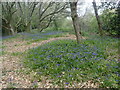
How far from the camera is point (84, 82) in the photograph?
4.34m

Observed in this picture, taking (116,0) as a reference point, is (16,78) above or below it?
below

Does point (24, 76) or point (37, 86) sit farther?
point (24, 76)

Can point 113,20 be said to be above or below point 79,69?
above

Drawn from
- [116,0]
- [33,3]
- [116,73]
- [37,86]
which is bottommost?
[37,86]

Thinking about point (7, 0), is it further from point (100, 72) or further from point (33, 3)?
point (100, 72)

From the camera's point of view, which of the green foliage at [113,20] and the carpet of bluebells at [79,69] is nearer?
the carpet of bluebells at [79,69]

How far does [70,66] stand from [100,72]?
4.46ft

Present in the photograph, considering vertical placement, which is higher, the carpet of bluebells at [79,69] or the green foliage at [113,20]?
the green foliage at [113,20]

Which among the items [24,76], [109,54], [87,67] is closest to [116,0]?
[109,54]

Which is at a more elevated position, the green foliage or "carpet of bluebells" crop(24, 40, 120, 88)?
the green foliage

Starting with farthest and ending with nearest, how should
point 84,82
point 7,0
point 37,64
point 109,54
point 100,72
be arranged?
point 7,0, point 109,54, point 37,64, point 100,72, point 84,82

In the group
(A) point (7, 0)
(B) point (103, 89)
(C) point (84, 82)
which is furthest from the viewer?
(A) point (7, 0)

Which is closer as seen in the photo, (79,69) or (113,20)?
(79,69)

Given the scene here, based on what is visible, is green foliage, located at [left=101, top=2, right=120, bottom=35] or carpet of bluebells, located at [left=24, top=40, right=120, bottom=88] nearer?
carpet of bluebells, located at [left=24, top=40, right=120, bottom=88]
